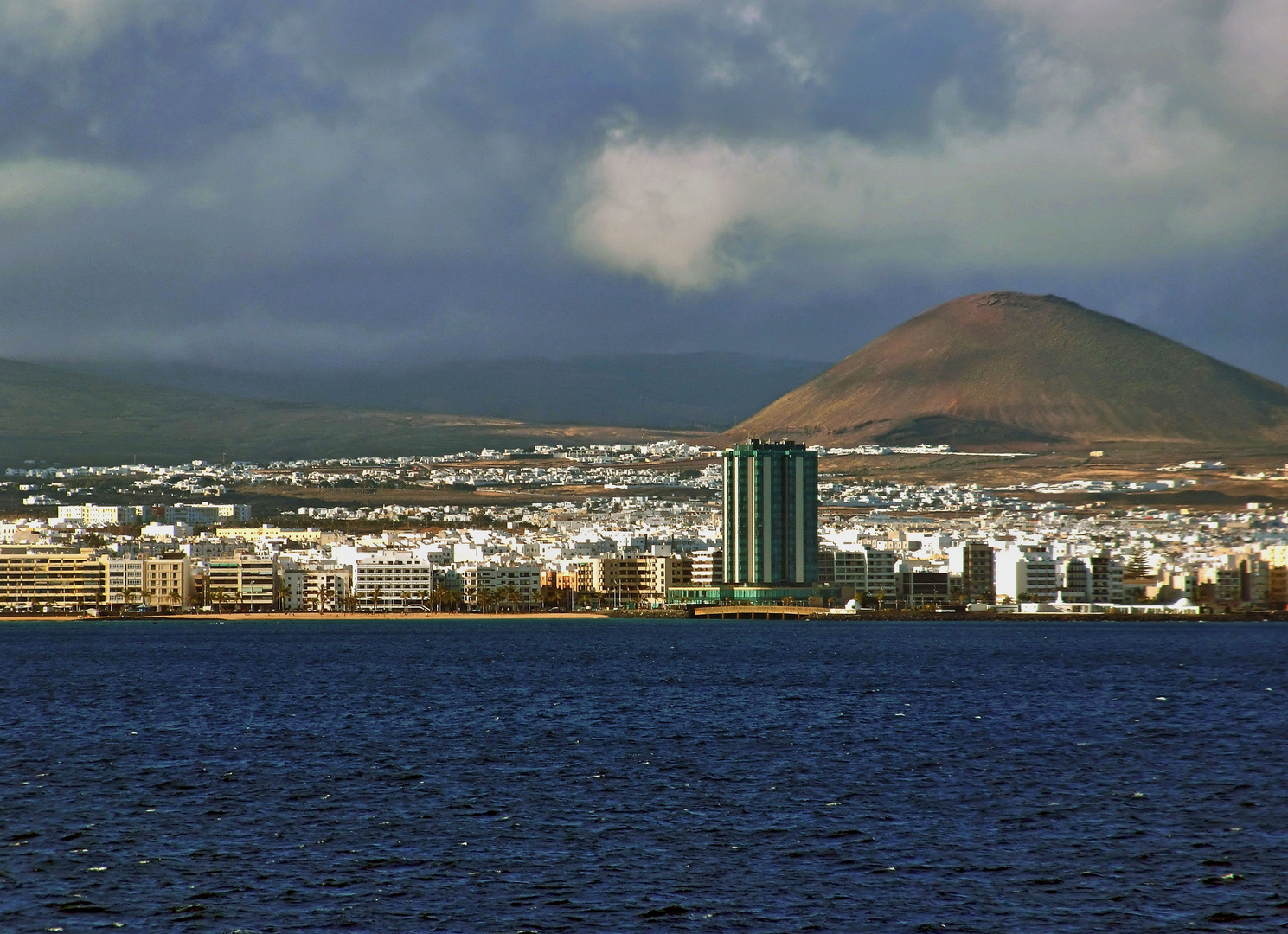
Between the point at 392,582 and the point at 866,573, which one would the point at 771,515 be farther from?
the point at 392,582

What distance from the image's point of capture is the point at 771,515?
167 meters

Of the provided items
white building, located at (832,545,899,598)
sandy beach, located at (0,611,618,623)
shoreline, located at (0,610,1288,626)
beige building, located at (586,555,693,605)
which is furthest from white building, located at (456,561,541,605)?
white building, located at (832,545,899,598)

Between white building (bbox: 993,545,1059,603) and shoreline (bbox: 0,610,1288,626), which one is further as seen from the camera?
white building (bbox: 993,545,1059,603)

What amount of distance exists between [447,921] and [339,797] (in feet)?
36.3

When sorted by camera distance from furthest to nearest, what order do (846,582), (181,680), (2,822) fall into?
(846,582), (181,680), (2,822)

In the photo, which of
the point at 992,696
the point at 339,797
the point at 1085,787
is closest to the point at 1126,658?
the point at 992,696

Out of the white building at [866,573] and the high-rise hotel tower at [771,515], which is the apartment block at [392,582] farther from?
the white building at [866,573]

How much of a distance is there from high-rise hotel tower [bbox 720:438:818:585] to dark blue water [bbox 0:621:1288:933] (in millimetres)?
95780

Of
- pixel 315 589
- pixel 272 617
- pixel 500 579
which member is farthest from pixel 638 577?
pixel 272 617

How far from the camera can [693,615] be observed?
16225 centimetres

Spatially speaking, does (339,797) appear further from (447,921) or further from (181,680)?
(181,680)

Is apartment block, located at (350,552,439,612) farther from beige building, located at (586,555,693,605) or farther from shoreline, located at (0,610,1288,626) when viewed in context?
beige building, located at (586,555,693,605)

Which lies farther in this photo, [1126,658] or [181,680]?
[1126,658]

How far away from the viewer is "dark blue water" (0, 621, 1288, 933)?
79.4 ft
